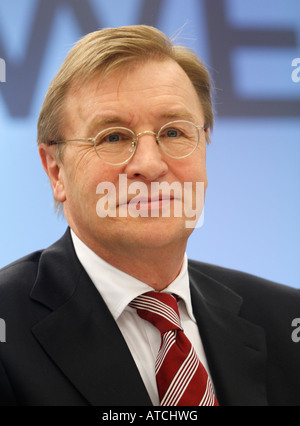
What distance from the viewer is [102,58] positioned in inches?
74.9

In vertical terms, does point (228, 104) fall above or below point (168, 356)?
above

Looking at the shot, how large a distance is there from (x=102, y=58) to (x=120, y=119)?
0.71 feet

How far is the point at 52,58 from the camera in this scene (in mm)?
2969

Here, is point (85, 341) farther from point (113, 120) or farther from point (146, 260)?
point (113, 120)

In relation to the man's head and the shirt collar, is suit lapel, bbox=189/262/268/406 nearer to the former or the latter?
the shirt collar

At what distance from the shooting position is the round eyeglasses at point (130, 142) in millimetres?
1893

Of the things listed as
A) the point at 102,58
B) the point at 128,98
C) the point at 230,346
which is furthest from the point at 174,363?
the point at 102,58

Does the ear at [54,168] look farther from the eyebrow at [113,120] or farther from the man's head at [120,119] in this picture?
the eyebrow at [113,120]

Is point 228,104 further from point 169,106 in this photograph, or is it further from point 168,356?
point 168,356

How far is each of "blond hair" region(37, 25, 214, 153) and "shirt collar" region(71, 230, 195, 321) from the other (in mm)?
415
